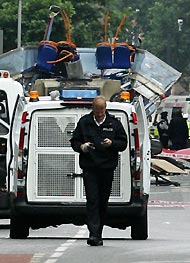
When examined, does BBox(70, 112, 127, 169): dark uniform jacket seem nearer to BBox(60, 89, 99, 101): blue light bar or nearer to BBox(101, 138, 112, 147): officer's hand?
BBox(101, 138, 112, 147): officer's hand

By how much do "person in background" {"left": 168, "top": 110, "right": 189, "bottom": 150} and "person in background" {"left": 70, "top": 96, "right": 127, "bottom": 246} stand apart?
2502 centimetres

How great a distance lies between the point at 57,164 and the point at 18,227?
1.03m

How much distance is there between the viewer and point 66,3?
6012 cm

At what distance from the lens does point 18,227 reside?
17.3 m

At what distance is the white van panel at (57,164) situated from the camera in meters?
16.7

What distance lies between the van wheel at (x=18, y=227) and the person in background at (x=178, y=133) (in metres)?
23.6

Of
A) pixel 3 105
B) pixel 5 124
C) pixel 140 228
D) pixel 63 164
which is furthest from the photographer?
pixel 3 105

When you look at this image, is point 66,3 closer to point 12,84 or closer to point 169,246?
point 12,84

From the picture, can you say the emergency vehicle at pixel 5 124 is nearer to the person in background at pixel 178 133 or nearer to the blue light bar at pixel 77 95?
the blue light bar at pixel 77 95

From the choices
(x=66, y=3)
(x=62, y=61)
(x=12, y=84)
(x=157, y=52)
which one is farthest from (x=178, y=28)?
(x=12, y=84)

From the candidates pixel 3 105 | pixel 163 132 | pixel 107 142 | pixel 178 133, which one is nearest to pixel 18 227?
pixel 107 142

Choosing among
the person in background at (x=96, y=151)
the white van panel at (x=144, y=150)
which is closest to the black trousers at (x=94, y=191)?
the person in background at (x=96, y=151)

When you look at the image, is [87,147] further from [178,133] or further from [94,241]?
[178,133]

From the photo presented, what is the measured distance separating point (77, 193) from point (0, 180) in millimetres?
3167
